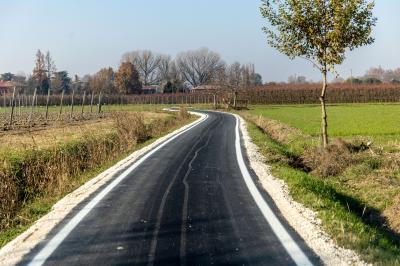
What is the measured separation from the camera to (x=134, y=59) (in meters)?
156

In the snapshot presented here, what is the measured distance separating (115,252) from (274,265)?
6.30 ft

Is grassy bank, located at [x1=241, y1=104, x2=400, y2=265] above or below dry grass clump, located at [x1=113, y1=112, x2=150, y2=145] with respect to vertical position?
below

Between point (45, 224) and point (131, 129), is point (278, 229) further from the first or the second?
point (131, 129)

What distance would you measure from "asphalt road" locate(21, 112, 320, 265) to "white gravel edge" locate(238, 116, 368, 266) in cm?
15

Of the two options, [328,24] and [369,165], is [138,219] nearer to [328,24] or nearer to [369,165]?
[369,165]

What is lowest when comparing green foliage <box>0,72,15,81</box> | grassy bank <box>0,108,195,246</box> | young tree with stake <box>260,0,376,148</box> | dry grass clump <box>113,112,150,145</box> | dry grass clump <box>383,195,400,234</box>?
dry grass clump <box>383,195,400,234</box>

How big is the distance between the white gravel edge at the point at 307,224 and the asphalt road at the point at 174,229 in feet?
0.48

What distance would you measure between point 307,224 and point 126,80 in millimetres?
113887

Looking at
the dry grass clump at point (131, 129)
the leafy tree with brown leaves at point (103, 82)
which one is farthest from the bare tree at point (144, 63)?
the dry grass clump at point (131, 129)

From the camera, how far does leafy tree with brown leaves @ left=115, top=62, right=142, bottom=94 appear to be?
118m

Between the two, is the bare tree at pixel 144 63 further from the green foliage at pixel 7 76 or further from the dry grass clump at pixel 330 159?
the dry grass clump at pixel 330 159

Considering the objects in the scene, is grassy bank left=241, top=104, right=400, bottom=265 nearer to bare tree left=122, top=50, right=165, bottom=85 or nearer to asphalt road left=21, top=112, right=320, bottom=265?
asphalt road left=21, top=112, right=320, bottom=265

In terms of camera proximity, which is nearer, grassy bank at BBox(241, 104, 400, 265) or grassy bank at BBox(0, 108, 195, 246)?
grassy bank at BBox(241, 104, 400, 265)

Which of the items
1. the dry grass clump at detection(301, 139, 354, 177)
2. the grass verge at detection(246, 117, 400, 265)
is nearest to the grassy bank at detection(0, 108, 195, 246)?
the grass verge at detection(246, 117, 400, 265)
